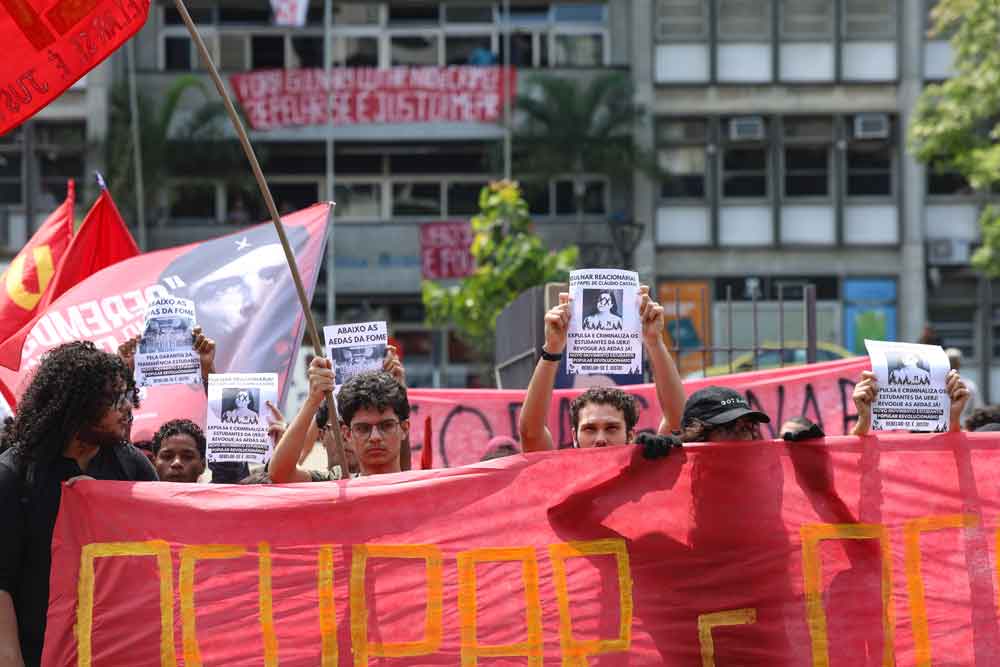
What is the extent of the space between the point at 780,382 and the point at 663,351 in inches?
152

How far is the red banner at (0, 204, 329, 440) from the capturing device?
7.69 meters

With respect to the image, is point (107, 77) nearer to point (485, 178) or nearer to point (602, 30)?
point (485, 178)

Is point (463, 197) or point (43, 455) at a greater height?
point (463, 197)

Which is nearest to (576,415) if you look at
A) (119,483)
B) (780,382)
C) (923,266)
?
(119,483)

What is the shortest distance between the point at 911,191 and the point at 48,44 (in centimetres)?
2861

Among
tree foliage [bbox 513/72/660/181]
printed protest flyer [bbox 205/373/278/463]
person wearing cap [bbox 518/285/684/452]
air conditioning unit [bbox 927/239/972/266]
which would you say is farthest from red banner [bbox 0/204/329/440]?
air conditioning unit [bbox 927/239/972/266]

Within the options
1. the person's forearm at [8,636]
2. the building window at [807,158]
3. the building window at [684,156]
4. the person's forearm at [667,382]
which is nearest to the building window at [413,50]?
the building window at [684,156]

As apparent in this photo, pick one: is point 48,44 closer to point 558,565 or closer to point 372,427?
point 372,427

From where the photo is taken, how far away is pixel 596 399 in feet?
18.7

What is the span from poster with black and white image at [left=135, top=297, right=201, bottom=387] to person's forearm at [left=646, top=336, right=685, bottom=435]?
6.74ft

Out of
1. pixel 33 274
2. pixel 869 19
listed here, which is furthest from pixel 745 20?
pixel 33 274

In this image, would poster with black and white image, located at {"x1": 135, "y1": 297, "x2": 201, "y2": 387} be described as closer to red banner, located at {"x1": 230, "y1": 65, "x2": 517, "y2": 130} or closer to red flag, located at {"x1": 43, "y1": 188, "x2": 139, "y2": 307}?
red flag, located at {"x1": 43, "y1": 188, "x2": 139, "y2": 307}

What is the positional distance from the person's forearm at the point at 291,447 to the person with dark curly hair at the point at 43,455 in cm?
59

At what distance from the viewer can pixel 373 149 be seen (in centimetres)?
3400
